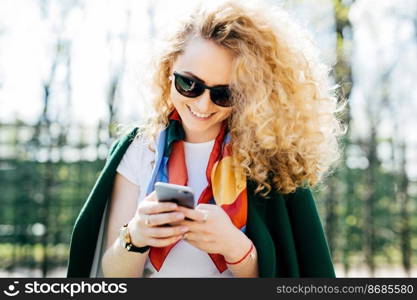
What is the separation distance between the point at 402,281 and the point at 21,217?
240 inches

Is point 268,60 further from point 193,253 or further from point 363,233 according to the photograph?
point 363,233

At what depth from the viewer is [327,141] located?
2326mm

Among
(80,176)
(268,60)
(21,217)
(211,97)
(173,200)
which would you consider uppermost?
(268,60)

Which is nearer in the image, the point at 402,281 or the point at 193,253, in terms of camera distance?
the point at 193,253

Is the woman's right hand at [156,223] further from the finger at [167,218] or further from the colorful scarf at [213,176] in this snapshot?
the colorful scarf at [213,176]

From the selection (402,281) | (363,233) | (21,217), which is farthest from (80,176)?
(402,281)

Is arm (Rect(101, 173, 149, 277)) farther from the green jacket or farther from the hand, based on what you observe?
the hand

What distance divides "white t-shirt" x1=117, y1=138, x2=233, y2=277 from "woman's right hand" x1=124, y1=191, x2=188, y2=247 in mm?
211

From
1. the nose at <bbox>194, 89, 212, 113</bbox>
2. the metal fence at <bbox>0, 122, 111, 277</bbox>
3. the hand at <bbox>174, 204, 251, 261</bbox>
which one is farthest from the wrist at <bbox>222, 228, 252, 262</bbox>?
the metal fence at <bbox>0, 122, 111, 277</bbox>

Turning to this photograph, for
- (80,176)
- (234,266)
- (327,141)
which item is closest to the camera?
(234,266)

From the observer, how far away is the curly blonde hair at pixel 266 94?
2102mm

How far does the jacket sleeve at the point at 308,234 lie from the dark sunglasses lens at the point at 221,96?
45 cm

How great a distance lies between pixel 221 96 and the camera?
205 centimetres

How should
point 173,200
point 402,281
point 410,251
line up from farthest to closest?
point 410,251, point 402,281, point 173,200
